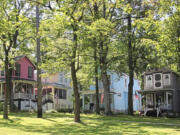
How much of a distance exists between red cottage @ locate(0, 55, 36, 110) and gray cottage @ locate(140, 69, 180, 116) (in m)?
15.2

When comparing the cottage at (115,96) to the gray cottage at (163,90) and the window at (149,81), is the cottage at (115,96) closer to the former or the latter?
the window at (149,81)

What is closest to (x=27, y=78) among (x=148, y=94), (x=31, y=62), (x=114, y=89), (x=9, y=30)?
(x=31, y=62)

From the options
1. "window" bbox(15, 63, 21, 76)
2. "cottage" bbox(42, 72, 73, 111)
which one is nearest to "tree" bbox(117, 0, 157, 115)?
"cottage" bbox(42, 72, 73, 111)

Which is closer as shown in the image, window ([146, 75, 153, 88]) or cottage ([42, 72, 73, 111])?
window ([146, 75, 153, 88])

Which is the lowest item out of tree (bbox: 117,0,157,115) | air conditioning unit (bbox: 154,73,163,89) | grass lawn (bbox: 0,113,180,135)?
grass lawn (bbox: 0,113,180,135)

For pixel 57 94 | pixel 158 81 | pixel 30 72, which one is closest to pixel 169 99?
pixel 158 81

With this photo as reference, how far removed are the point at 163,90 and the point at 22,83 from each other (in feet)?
65.4

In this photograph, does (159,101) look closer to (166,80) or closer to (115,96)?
(166,80)

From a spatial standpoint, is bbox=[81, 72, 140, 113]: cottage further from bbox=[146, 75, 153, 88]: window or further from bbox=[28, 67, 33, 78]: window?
bbox=[28, 67, 33, 78]: window

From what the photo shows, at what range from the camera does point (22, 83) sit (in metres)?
39.2

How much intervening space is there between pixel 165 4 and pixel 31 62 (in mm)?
28124

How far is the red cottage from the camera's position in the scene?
117ft

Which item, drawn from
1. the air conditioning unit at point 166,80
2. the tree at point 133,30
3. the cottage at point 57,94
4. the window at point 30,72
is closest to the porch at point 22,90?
the window at point 30,72

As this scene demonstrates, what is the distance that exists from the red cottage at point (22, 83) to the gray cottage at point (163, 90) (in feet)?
49.8
